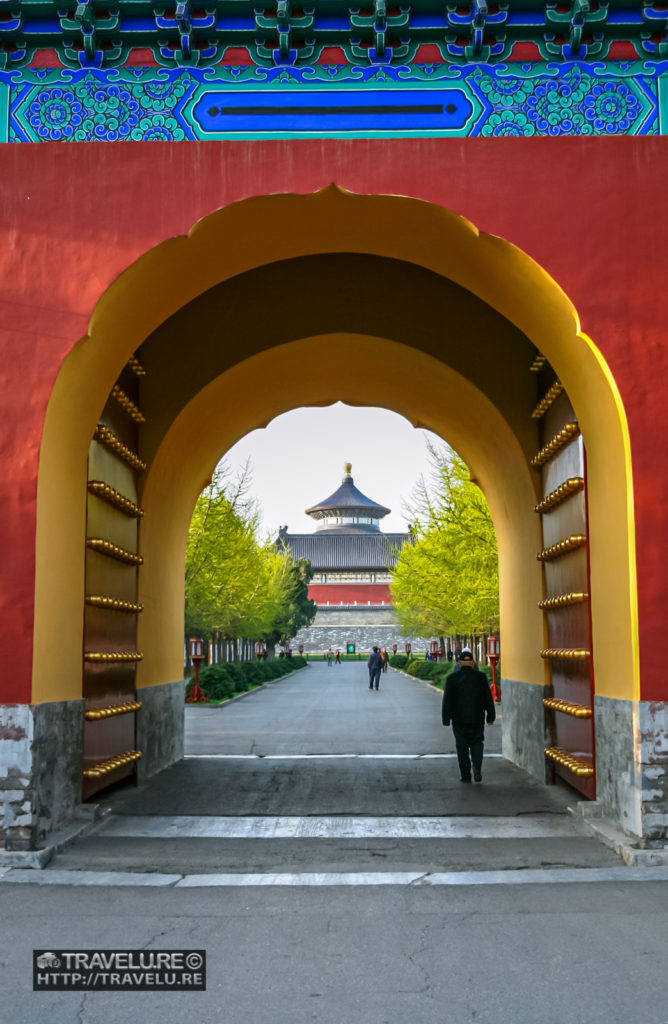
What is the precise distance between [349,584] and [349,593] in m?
0.84

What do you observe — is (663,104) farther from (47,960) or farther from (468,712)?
(47,960)

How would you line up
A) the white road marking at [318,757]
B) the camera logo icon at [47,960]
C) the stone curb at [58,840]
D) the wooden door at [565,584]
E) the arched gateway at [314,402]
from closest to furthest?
the camera logo icon at [47,960] < the stone curb at [58,840] < the arched gateway at [314,402] < the wooden door at [565,584] < the white road marking at [318,757]

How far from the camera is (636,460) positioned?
718cm

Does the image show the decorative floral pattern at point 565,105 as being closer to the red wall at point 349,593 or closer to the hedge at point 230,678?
the hedge at point 230,678

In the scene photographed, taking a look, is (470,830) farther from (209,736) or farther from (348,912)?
Answer: (209,736)

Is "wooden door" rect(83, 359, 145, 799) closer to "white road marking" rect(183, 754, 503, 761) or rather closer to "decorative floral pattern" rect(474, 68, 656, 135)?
"white road marking" rect(183, 754, 503, 761)

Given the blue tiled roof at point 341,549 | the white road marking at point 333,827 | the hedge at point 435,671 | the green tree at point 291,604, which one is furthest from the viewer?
the blue tiled roof at point 341,549

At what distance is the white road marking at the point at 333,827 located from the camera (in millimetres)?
8070

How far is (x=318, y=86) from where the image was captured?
7.68 metres

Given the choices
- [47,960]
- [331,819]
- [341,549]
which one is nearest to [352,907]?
[47,960]

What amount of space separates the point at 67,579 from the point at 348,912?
3.43 metres

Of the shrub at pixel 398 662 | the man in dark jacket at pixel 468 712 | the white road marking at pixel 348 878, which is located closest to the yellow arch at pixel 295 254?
the white road marking at pixel 348 878

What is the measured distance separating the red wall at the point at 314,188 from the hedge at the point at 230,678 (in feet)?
68.9

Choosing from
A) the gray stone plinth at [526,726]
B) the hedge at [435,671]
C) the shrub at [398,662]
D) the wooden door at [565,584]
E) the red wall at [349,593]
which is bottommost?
the shrub at [398,662]
